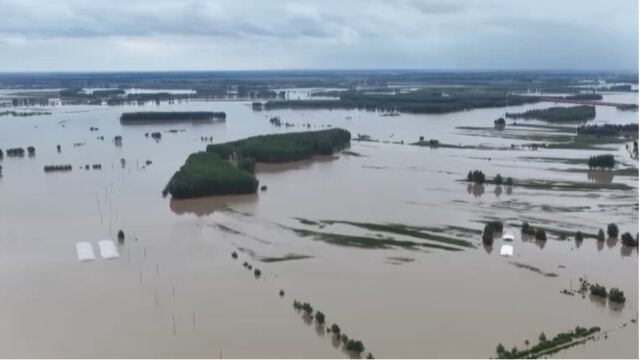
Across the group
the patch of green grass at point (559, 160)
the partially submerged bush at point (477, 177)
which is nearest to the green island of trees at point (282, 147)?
the partially submerged bush at point (477, 177)

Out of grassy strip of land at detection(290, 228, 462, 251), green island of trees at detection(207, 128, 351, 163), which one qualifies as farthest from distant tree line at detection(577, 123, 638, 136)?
grassy strip of land at detection(290, 228, 462, 251)

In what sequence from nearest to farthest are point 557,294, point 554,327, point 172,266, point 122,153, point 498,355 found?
point 498,355
point 554,327
point 557,294
point 172,266
point 122,153

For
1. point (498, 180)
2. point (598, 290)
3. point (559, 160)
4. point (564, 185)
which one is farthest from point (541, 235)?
point (559, 160)

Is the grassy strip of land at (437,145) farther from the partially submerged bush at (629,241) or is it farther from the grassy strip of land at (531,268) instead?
the grassy strip of land at (531,268)

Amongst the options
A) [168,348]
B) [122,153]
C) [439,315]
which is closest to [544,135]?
[122,153]

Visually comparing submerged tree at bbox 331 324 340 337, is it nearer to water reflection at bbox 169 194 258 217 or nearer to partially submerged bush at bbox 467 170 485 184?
water reflection at bbox 169 194 258 217

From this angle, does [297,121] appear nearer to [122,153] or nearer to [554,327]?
[122,153]

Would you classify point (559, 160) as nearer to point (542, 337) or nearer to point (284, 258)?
point (284, 258)
